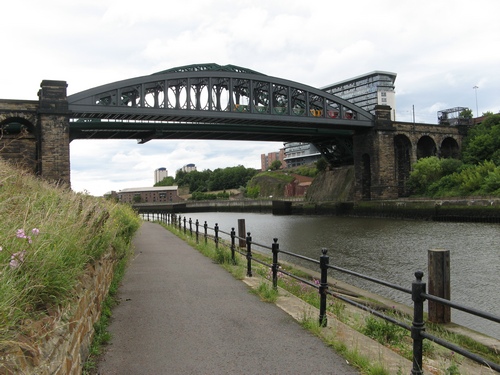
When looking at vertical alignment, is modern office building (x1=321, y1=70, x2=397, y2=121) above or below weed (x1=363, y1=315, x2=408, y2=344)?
above

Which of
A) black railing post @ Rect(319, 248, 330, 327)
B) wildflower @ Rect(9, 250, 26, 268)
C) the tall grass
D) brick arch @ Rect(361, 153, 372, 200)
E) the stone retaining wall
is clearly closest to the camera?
the stone retaining wall

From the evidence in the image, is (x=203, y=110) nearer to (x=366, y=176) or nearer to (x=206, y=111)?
(x=206, y=111)

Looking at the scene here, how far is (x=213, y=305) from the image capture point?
278 inches

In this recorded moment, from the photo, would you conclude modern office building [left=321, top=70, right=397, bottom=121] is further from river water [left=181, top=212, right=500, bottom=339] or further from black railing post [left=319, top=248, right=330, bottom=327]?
black railing post [left=319, top=248, right=330, bottom=327]

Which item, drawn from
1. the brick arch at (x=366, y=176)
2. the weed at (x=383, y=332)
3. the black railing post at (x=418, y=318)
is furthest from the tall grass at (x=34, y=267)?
the brick arch at (x=366, y=176)

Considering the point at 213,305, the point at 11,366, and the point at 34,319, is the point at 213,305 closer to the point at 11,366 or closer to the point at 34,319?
the point at 34,319

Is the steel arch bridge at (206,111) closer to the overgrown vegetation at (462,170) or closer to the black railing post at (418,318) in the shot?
the overgrown vegetation at (462,170)

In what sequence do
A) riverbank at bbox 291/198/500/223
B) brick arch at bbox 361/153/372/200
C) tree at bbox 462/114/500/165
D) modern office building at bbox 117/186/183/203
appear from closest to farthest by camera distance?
riverbank at bbox 291/198/500/223, tree at bbox 462/114/500/165, brick arch at bbox 361/153/372/200, modern office building at bbox 117/186/183/203

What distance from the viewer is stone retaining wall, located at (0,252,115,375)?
2635 millimetres

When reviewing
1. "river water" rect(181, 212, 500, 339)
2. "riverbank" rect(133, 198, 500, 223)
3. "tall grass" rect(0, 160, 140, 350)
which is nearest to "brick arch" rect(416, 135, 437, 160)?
"riverbank" rect(133, 198, 500, 223)

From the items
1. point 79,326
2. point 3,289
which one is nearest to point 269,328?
point 79,326

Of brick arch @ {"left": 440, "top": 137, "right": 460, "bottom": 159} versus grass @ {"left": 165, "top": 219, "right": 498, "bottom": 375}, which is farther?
brick arch @ {"left": 440, "top": 137, "right": 460, "bottom": 159}

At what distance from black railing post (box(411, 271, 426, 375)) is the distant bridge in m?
32.8

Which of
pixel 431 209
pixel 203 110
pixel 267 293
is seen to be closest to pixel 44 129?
pixel 203 110
